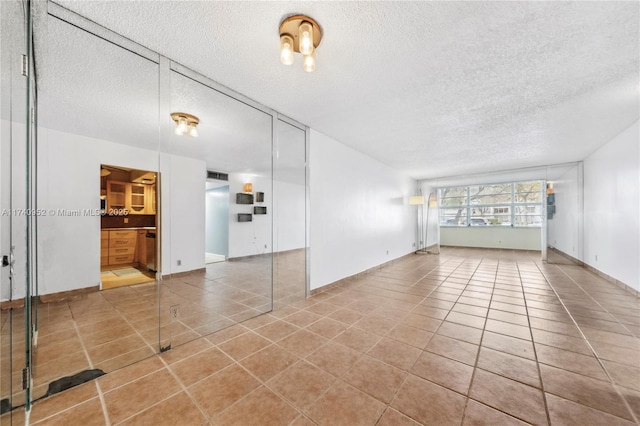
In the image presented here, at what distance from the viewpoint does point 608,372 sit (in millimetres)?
1837

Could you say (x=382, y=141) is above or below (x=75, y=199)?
above

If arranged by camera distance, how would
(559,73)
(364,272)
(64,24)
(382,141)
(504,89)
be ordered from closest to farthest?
(64,24) → (559,73) → (504,89) → (382,141) → (364,272)

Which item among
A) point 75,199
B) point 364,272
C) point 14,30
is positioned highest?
point 14,30

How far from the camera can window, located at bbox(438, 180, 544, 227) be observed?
897cm

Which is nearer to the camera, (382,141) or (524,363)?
(524,363)

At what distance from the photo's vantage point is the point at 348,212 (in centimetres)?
462

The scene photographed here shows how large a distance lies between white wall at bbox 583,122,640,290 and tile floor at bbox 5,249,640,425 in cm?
111

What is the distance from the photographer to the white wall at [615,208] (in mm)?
3637

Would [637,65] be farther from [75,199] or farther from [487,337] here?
[75,199]

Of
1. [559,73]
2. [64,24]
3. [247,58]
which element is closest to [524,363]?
[559,73]

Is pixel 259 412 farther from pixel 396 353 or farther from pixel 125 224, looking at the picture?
pixel 125 224

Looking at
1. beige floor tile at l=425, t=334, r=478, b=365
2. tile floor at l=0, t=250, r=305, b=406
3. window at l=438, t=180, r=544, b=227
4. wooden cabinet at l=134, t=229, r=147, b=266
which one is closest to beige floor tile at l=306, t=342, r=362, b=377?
beige floor tile at l=425, t=334, r=478, b=365

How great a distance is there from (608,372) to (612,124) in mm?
3881

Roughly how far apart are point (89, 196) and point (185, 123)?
133cm
